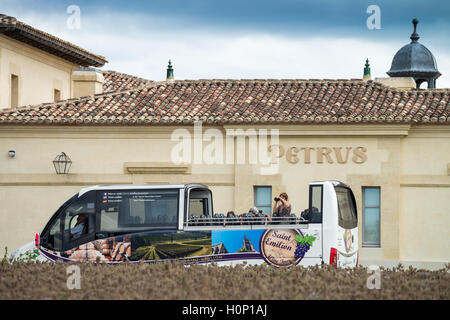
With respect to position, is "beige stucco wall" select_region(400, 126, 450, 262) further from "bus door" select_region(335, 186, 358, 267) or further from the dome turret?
A: the dome turret

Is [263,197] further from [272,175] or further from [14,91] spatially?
[14,91]

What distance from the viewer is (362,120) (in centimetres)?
2623

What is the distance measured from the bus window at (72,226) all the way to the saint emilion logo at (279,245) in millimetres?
3610

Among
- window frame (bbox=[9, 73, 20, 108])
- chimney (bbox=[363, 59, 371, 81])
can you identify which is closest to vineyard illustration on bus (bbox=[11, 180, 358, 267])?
window frame (bbox=[9, 73, 20, 108])

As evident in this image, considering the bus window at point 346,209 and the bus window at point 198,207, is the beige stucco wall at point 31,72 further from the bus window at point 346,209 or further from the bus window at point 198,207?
the bus window at point 346,209

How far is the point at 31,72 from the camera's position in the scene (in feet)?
101

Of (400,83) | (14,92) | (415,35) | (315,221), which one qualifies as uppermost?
(415,35)

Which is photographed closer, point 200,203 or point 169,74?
point 200,203

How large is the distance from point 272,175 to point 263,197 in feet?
2.56

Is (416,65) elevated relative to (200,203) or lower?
elevated

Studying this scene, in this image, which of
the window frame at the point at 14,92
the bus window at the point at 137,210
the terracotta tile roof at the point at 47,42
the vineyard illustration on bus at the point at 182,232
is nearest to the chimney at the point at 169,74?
the terracotta tile roof at the point at 47,42

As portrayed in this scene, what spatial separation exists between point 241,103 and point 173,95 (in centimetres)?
250

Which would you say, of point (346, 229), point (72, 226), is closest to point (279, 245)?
point (346, 229)
